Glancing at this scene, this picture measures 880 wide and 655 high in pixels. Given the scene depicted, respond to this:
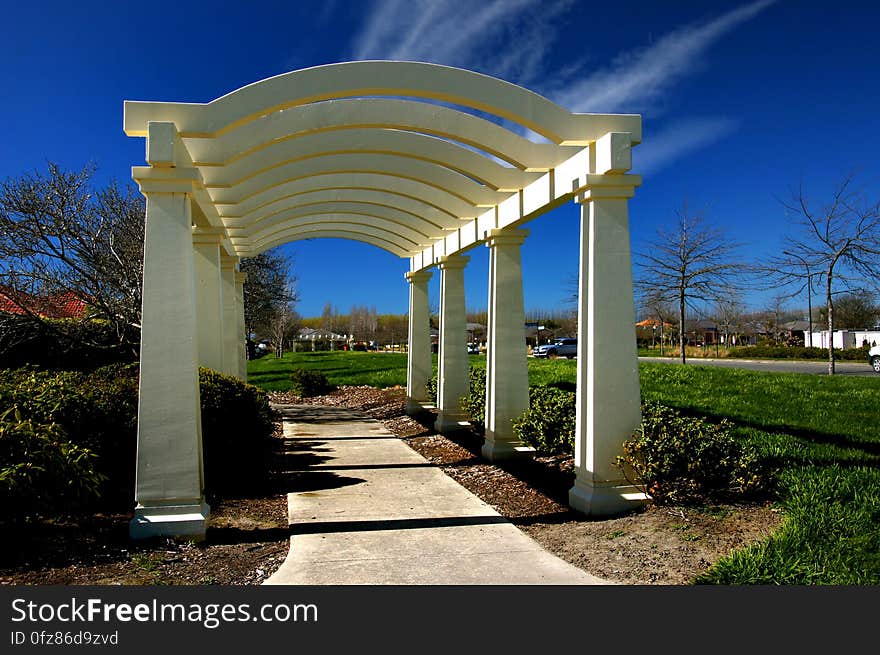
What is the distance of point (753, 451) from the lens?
6367 mm

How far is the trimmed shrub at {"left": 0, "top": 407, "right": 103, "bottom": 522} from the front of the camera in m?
4.79

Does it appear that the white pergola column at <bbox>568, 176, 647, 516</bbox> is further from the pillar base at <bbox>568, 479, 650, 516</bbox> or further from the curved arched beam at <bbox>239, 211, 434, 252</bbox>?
the curved arched beam at <bbox>239, 211, 434, 252</bbox>

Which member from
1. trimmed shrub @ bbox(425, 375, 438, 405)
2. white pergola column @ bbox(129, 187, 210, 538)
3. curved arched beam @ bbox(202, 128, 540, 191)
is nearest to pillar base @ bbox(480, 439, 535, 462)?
curved arched beam @ bbox(202, 128, 540, 191)

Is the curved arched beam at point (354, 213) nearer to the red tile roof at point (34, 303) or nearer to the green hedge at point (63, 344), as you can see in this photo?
the green hedge at point (63, 344)

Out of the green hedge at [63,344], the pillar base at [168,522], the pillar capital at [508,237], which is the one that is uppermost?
the pillar capital at [508,237]

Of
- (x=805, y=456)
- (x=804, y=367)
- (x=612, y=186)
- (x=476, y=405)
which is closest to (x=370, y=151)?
(x=612, y=186)

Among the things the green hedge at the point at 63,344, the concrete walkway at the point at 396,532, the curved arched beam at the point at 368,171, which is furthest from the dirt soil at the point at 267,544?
the green hedge at the point at 63,344

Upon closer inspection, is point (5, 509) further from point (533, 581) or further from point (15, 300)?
point (15, 300)

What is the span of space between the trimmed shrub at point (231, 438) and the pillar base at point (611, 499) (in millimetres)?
3777

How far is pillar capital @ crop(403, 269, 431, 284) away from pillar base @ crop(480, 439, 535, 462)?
563 cm

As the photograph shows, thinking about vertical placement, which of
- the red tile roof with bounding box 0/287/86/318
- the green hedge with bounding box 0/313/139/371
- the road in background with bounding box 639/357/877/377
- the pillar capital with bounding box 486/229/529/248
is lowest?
the road in background with bounding box 639/357/877/377

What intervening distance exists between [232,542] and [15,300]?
8.11 metres

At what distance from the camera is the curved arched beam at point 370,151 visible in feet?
24.3

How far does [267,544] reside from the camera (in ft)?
18.0
